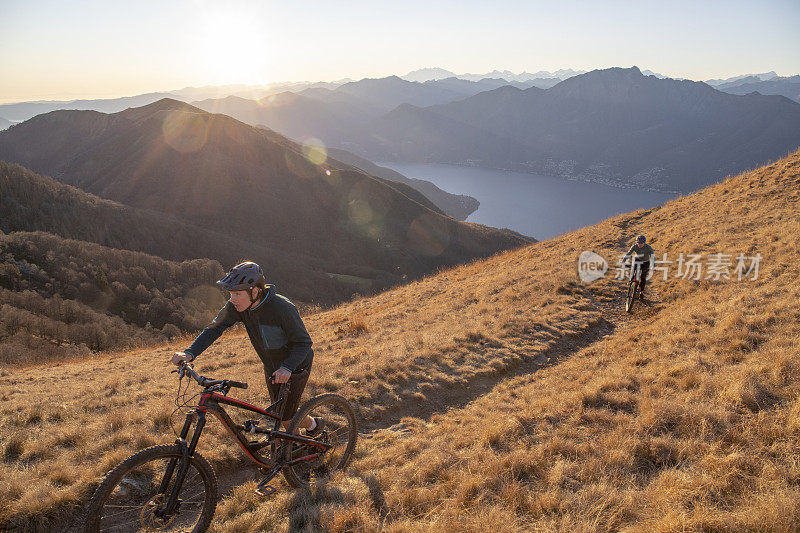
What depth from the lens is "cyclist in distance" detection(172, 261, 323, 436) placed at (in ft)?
13.0

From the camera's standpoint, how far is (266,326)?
4.13 metres

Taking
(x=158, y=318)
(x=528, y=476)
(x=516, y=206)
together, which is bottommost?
(x=158, y=318)

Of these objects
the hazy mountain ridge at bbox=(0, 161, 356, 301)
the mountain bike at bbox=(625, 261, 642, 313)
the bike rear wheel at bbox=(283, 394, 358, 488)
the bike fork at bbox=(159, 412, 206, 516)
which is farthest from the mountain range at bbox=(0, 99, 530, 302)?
the bike fork at bbox=(159, 412, 206, 516)

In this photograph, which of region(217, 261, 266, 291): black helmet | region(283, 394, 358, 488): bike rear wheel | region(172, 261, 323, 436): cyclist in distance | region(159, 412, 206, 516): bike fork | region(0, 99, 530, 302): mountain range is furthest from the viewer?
region(0, 99, 530, 302): mountain range

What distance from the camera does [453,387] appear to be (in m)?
8.31

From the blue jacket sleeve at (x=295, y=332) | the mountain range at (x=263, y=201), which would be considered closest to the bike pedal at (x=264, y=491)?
the blue jacket sleeve at (x=295, y=332)

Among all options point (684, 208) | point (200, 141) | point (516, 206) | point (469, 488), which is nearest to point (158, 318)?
point (469, 488)

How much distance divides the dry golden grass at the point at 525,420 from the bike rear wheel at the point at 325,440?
0.25 meters

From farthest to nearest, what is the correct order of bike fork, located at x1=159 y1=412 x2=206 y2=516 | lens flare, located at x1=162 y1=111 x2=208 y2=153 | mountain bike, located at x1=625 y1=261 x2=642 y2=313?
1. lens flare, located at x1=162 y1=111 x2=208 y2=153
2. mountain bike, located at x1=625 y1=261 x2=642 y2=313
3. bike fork, located at x1=159 y1=412 x2=206 y2=516

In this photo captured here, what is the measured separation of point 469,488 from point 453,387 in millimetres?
4153

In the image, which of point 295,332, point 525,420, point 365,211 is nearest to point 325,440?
point 295,332

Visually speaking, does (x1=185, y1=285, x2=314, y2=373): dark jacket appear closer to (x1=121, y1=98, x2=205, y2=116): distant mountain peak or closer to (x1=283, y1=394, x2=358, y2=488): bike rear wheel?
(x1=283, y1=394, x2=358, y2=488): bike rear wheel

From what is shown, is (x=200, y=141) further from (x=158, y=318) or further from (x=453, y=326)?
(x=453, y=326)

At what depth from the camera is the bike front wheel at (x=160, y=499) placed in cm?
329
